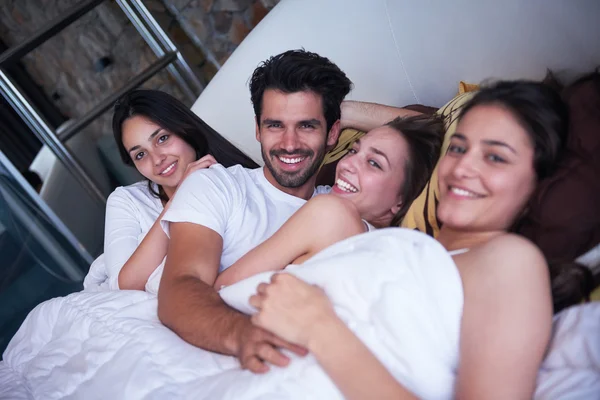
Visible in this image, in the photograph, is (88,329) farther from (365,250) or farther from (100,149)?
(100,149)

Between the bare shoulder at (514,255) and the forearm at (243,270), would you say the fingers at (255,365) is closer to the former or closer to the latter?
the forearm at (243,270)

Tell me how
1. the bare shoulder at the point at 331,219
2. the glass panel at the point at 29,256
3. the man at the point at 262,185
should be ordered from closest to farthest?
the bare shoulder at the point at 331,219 < the man at the point at 262,185 < the glass panel at the point at 29,256

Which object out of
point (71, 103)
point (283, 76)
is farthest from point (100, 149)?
point (283, 76)

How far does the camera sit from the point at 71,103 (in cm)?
278

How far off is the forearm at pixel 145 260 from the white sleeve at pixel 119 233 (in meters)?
0.06

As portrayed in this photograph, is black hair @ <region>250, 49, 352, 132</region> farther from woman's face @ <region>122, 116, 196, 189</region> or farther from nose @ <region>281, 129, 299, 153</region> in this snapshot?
woman's face @ <region>122, 116, 196, 189</region>

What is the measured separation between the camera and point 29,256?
215 cm

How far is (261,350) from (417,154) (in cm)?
54

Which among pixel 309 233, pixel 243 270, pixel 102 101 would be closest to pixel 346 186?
pixel 309 233

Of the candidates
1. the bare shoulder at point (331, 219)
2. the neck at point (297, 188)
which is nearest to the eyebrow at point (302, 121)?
the neck at point (297, 188)

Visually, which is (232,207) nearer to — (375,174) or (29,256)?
(375,174)

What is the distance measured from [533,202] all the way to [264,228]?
59 cm

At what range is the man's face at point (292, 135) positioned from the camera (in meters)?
1.19

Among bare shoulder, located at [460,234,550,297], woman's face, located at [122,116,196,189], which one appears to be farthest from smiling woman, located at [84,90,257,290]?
bare shoulder, located at [460,234,550,297]
